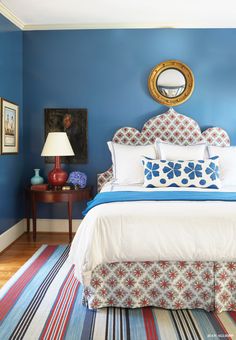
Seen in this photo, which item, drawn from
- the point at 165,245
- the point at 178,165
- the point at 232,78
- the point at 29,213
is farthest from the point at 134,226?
the point at 232,78

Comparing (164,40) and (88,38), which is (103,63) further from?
(164,40)

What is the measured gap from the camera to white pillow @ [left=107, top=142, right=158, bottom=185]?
12.3 ft

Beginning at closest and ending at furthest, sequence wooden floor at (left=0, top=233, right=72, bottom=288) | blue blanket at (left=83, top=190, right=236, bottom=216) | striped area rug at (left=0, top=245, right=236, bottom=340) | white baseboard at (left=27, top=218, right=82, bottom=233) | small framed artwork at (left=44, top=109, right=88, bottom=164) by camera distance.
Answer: striped area rug at (left=0, top=245, right=236, bottom=340) < blue blanket at (left=83, top=190, right=236, bottom=216) < wooden floor at (left=0, top=233, right=72, bottom=288) < small framed artwork at (left=44, top=109, right=88, bottom=164) < white baseboard at (left=27, top=218, right=82, bottom=233)

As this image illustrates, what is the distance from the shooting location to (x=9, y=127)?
3.86 metres

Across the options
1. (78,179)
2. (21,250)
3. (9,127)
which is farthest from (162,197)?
(9,127)

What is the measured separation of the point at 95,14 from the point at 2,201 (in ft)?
8.01

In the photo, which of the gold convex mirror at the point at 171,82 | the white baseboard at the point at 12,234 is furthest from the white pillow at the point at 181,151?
the white baseboard at the point at 12,234

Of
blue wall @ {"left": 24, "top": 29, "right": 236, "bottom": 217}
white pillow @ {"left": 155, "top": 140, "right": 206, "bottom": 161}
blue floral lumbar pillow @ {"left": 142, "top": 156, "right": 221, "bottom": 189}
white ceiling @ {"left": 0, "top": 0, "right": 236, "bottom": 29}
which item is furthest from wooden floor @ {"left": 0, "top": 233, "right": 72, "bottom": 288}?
white ceiling @ {"left": 0, "top": 0, "right": 236, "bottom": 29}

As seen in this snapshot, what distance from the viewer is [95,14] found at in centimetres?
388

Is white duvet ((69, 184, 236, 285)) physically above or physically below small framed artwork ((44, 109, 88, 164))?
below

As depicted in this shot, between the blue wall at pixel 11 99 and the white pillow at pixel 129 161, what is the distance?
4.11ft

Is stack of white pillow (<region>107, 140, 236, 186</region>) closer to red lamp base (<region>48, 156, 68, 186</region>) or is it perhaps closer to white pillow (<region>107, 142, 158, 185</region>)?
white pillow (<region>107, 142, 158, 185</region>)

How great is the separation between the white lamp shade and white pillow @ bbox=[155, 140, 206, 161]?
1117 mm

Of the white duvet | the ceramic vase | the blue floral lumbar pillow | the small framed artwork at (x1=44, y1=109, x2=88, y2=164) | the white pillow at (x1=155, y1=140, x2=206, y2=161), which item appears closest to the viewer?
the white duvet
